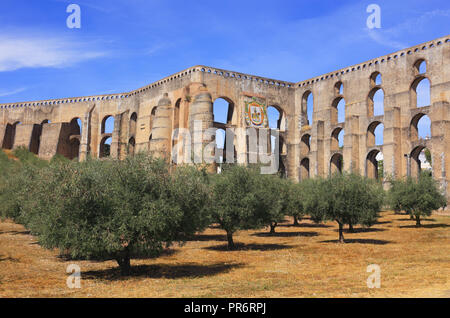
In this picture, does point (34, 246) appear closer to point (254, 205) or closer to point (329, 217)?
point (254, 205)

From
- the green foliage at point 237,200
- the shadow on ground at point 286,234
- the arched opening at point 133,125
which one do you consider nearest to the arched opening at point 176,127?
the arched opening at point 133,125

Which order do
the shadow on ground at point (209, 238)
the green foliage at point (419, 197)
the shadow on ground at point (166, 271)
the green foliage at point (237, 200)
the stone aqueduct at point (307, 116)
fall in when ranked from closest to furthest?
the shadow on ground at point (166, 271) < the green foliage at point (237, 200) < the shadow on ground at point (209, 238) < the green foliage at point (419, 197) < the stone aqueduct at point (307, 116)

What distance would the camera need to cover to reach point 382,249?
20.2 meters

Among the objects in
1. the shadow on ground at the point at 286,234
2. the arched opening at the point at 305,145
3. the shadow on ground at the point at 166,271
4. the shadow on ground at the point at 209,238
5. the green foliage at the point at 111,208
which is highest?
the arched opening at the point at 305,145

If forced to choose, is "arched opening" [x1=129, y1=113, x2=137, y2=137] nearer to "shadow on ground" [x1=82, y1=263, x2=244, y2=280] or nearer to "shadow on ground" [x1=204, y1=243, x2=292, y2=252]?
"shadow on ground" [x1=204, y1=243, x2=292, y2=252]

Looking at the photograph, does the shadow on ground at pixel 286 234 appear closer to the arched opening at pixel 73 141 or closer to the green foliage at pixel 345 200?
the green foliage at pixel 345 200

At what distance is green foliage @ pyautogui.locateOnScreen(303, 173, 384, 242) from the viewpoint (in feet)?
72.3

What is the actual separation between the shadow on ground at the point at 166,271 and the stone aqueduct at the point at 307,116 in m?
27.7

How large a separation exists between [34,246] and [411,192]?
23.8m

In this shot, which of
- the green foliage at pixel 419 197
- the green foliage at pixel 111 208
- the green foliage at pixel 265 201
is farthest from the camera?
the green foliage at pixel 419 197

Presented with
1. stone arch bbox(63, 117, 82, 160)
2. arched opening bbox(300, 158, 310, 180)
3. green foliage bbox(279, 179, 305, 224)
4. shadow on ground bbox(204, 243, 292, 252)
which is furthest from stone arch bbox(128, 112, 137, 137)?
shadow on ground bbox(204, 243, 292, 252)

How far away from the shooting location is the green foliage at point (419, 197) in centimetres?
2934

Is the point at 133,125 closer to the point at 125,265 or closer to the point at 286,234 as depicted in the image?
the point at 286,234
